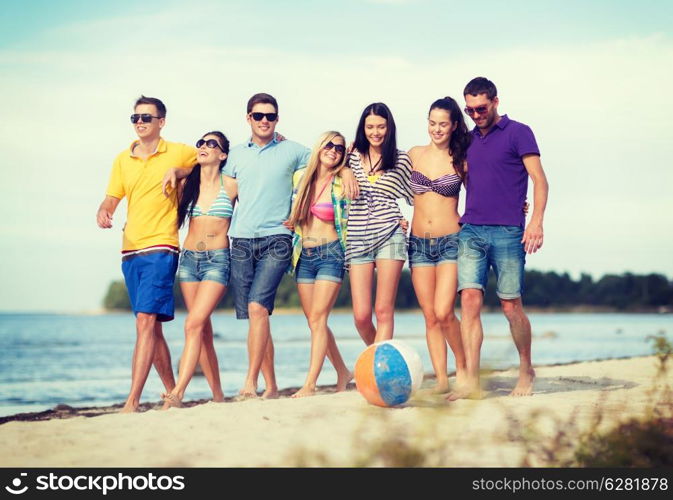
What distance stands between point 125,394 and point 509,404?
11293 millimetres

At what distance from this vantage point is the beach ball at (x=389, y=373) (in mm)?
7047

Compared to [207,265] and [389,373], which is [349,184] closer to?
[207,265]

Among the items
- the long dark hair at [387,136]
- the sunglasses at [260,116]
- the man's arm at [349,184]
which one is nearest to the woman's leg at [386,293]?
the man's arm at [349,184]

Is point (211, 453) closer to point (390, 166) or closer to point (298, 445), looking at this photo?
point (298, 445)

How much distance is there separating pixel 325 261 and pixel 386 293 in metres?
0.65

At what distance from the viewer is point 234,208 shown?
849 cm

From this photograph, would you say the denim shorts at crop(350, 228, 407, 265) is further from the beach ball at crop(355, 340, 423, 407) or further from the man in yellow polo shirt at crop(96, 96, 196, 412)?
the man in yellow polo shirt at crop(96, 96, 196, 412)

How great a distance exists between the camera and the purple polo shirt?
7.73 m

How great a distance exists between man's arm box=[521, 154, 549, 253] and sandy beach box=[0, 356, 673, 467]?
4.28ft

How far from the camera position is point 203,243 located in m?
8.20

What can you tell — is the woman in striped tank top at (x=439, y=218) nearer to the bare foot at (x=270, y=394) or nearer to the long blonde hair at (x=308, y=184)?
the long blonde hair at (x=308, y=184)

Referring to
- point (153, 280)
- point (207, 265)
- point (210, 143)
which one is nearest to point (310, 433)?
point (153, 280)

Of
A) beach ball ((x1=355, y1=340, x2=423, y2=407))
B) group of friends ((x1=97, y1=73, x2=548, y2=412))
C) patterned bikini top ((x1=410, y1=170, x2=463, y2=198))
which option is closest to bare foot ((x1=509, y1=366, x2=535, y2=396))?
group of friends ((x1=97, y1=73, x2=548, y2=412))
